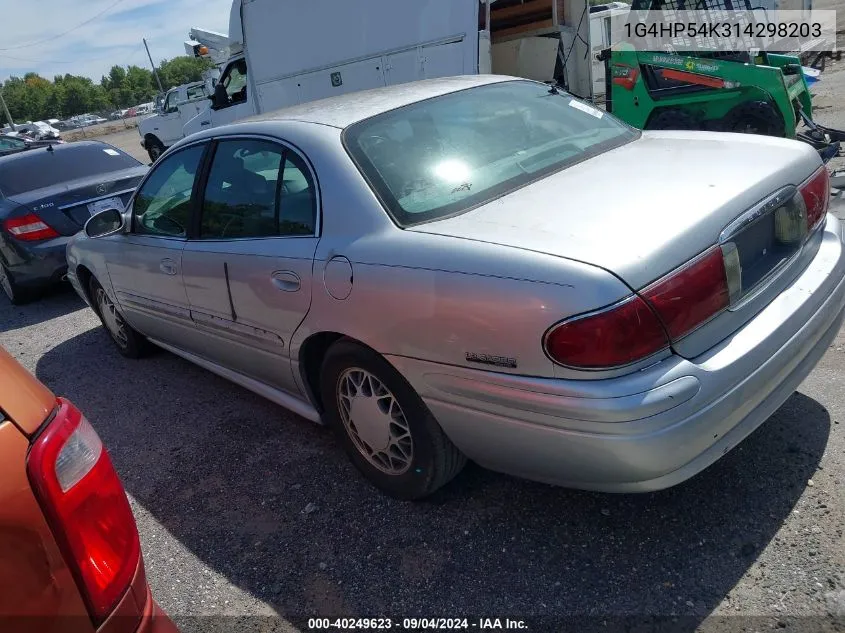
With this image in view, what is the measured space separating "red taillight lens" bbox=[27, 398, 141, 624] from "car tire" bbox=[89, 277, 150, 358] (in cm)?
337

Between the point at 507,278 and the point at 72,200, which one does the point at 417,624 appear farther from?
the point at 72,200

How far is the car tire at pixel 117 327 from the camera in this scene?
482 cm

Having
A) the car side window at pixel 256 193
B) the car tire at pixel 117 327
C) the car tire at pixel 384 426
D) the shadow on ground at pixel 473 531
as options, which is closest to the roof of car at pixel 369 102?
the car side window at pixel 256 193

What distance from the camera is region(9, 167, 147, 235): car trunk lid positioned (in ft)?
22.0

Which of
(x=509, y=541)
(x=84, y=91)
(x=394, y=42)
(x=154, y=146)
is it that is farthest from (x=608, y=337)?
(x=84, y=91)

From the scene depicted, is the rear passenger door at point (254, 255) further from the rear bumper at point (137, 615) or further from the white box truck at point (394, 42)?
the white box truck at point (394, 42)

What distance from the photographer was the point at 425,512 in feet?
9.09

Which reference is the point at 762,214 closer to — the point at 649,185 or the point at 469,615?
the point at 649,185

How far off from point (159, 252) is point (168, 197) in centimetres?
34

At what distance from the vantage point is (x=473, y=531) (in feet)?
8.57

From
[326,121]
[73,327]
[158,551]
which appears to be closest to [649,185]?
[326,121]

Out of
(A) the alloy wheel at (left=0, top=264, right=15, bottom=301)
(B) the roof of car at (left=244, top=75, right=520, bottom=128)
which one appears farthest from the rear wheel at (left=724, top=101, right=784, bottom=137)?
(A) the alloy wheel at (left=0, top=264, right=15, bottom=301)

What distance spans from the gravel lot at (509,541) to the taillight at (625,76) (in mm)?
5761

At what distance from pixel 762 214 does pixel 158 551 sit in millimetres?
2699
